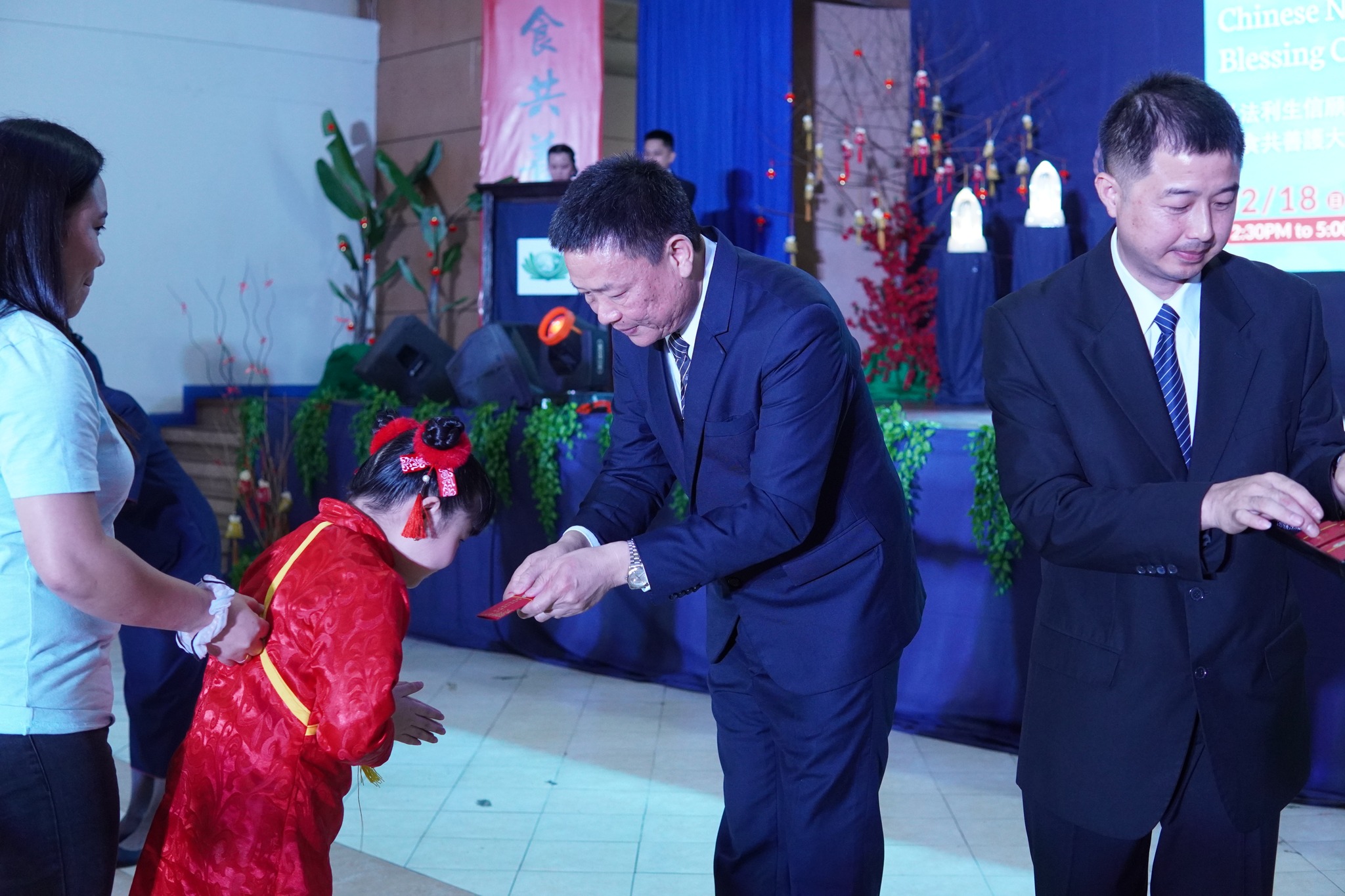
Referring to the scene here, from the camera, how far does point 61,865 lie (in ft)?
4.53

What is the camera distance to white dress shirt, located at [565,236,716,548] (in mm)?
1819

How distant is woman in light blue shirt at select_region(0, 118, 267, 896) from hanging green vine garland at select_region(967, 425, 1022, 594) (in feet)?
8.30

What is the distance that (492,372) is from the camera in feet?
16.3

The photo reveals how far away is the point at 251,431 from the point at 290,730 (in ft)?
15.0

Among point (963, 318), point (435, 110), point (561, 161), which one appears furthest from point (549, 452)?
point (435, 110)

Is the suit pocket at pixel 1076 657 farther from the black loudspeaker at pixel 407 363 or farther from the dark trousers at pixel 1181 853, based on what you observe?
the black loudspeaker at pixel 407 363

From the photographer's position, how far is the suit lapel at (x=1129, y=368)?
151 centimetres

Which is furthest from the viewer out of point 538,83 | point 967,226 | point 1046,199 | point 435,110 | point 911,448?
point 435,110

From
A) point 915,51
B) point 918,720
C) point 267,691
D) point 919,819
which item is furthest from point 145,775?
point 915,51

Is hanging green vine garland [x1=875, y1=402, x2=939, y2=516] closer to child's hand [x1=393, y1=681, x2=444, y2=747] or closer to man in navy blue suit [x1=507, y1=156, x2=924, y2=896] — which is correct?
man in navy blue suit [x1=507, y1=156, x2=924, y2=896]

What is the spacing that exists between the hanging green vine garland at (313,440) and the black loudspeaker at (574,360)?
3.13 feet

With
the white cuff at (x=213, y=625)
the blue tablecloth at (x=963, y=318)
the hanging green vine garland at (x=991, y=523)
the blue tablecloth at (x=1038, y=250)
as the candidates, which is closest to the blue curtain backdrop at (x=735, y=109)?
the blue tablecloth at (x=963, y=318)

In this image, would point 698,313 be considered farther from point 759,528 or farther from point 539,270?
point 539,270

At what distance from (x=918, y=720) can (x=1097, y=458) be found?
2.49m
